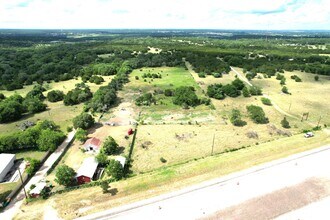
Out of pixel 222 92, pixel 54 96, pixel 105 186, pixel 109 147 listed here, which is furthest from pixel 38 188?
pixel 222 92

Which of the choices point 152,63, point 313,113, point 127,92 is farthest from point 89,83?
point 313,113

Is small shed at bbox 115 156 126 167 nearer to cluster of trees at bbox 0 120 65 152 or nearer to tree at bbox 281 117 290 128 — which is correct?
cluster of trees at bbox 0 120 65 152

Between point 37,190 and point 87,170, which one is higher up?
point 87,170

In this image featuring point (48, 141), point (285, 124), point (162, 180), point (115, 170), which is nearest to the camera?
point (115, 170)

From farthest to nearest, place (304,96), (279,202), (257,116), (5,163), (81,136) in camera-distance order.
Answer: (304,96), (257,116), (81,136), (5,163), (279,202)

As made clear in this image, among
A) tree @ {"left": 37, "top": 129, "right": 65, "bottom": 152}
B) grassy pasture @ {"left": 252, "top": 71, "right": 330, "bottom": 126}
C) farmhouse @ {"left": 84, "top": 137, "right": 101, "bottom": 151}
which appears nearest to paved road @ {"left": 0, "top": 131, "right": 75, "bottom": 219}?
tree @ {"left": 37, "top": 129, "right": 65, "bottom": 152}

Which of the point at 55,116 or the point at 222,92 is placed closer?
the point at 55,116

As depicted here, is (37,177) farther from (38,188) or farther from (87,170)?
(87,170)

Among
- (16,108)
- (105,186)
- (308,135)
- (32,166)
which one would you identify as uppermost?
(16,108)
